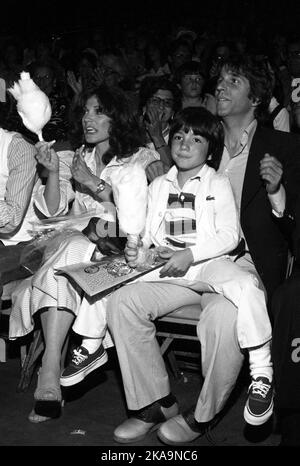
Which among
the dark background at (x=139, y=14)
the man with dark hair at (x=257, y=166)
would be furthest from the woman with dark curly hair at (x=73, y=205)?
the dark background at (x=139, y=14)

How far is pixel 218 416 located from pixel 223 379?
251 mm

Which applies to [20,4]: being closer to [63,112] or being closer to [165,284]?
[63,112]

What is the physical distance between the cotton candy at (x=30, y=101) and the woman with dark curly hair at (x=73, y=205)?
0.41 feet

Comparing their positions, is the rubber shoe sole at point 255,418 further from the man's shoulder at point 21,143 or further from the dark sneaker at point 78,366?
the man's shoulder at point 21,143

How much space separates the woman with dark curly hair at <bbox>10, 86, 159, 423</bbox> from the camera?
3451 mm

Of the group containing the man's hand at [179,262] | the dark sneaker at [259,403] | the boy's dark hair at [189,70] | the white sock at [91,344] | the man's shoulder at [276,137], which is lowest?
the dark sneaker at [259,403]

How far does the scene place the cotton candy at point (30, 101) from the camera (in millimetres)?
3566

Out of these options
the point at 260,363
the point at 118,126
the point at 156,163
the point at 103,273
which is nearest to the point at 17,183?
the point at 118,126

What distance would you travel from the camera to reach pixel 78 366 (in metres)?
3.40

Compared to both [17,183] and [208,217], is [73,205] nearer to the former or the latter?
[17,183]

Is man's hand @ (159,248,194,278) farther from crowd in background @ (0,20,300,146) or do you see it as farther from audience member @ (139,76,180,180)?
audience member @ (139,76,180,180)

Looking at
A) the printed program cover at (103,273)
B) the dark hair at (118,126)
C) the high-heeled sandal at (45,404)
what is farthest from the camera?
the dark hair at (118,126)

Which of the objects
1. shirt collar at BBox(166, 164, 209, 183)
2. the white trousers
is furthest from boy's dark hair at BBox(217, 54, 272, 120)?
the white trousers
